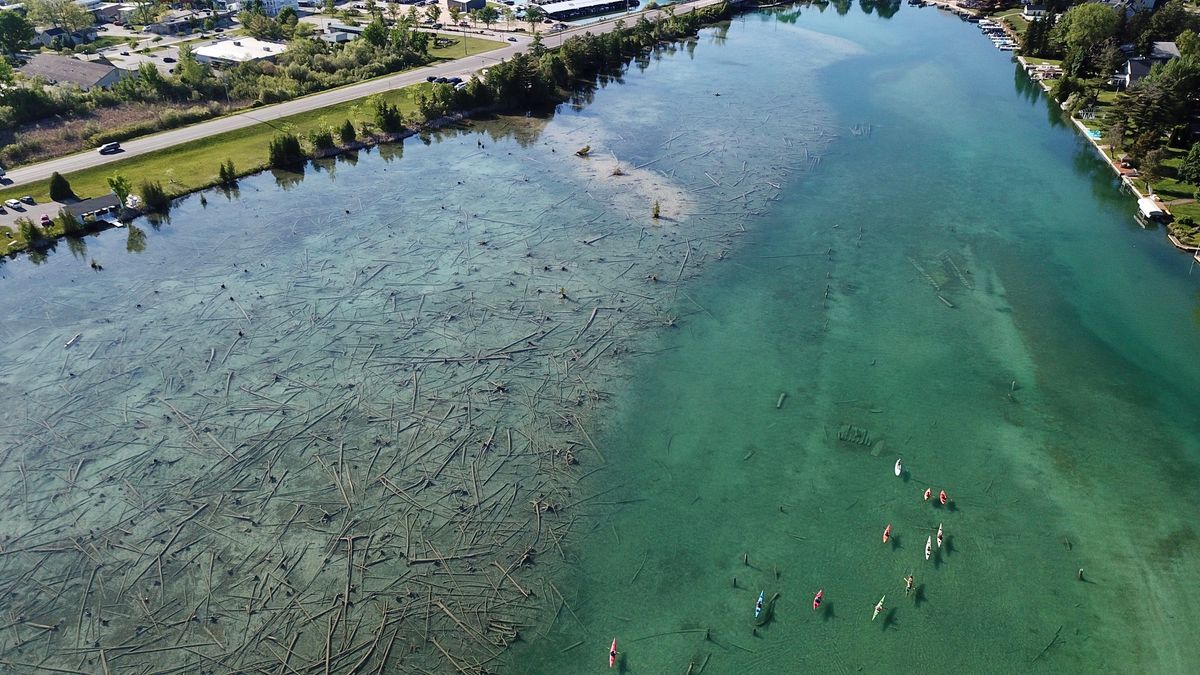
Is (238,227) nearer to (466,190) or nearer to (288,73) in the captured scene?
(466,190)

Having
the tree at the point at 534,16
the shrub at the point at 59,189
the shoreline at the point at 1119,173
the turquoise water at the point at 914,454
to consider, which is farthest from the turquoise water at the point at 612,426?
the tree at the point at 534,16

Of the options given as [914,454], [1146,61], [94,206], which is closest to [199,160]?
[94,206]

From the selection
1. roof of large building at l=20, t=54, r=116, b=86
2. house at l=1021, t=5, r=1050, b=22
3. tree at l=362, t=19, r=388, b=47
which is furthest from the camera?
house at l=1021, t=5, r=1050, b=22

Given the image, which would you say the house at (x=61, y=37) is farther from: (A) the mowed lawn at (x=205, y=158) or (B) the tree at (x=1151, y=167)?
(B) the tree at (x=1151, y=167)

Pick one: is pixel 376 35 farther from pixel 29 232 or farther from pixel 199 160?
pixel 29 232

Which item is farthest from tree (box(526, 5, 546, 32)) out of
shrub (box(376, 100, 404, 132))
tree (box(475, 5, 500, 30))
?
shrub (box(376, 100, 404, 132))

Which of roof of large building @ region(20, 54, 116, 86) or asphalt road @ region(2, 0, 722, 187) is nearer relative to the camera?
asphalt road @ region(2, 0, 722, 187)

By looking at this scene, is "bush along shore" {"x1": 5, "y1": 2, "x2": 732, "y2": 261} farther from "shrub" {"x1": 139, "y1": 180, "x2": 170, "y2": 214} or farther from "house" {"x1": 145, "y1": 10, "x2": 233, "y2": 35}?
"house" {"x1": 145, "y1": 10, "x2": 233, "y2": 35}
